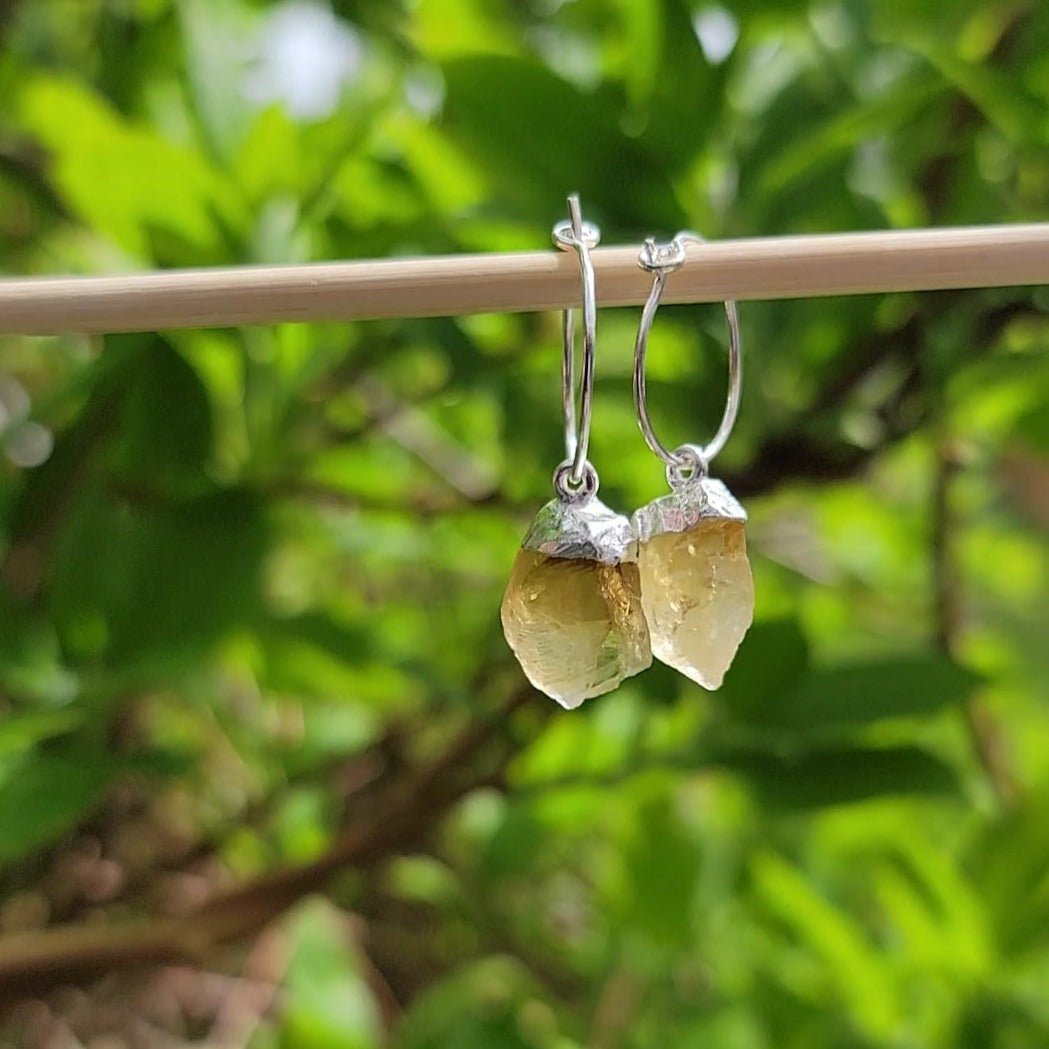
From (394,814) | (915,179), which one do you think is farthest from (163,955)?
(915,179)

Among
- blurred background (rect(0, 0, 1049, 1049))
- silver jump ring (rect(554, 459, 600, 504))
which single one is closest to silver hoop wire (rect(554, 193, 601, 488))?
silver jump ring (rect(554, 459, 600, 504))

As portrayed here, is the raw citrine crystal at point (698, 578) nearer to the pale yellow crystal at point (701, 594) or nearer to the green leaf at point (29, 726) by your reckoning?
the pale yellow crystal at point (701, 594)

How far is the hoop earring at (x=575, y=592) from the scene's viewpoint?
28cm

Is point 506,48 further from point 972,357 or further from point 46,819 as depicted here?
point 46,819

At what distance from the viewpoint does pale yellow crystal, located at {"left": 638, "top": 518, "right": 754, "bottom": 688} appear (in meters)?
0.28

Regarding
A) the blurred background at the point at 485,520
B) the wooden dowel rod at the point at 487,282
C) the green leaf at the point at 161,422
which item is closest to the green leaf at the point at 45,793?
the blurred background at the point at 485,520

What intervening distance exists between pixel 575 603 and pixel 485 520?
31 centimetres

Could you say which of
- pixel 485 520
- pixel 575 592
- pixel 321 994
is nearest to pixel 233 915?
pixel 321 994

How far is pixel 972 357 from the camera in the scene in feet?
1.43

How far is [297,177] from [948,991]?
503mm

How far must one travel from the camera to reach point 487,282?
0.25 meters

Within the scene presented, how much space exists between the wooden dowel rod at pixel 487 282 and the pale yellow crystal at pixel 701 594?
0.21ft

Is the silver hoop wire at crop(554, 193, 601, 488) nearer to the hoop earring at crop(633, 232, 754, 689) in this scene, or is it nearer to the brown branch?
the hoop earring at crop(633, 232, 754, 689)

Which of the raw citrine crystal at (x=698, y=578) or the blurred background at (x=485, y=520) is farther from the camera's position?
the blurred background at (x=485, y=520)
